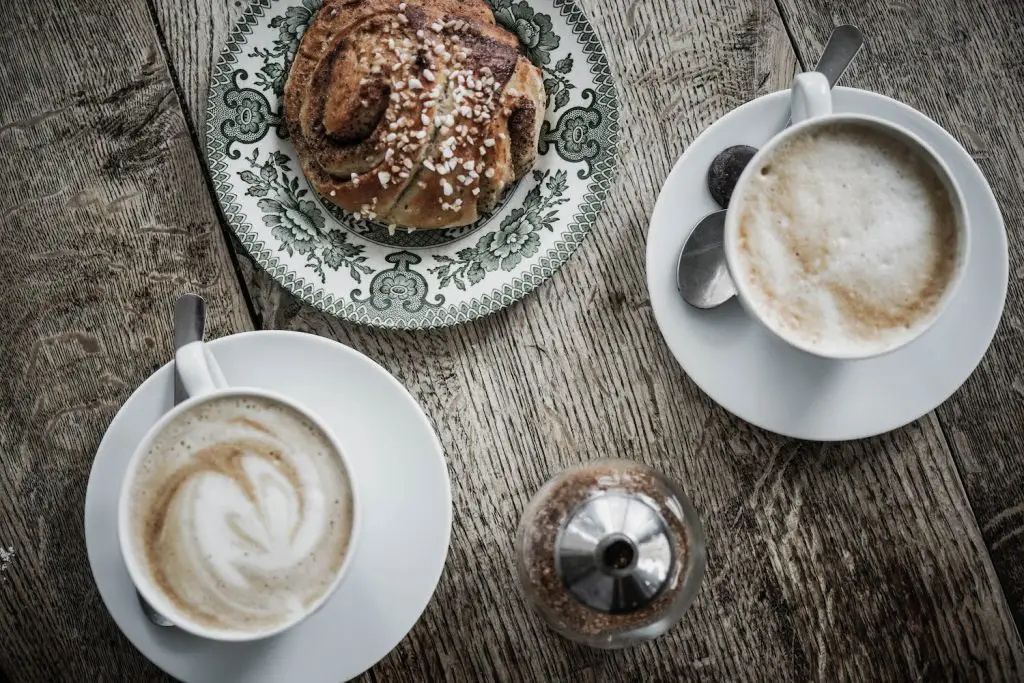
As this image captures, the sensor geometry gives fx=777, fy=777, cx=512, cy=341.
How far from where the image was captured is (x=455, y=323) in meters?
1.14

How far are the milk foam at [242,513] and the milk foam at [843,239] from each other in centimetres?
61

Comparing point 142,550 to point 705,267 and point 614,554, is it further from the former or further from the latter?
point 705,267

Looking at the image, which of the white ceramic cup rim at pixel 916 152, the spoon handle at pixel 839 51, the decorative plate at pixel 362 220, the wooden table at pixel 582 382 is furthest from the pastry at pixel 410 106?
the spoon handle at pixel 839 51

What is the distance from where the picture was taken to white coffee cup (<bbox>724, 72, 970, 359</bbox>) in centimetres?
98

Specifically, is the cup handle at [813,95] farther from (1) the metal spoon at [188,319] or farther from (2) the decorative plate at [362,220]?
(1) the metal spoon at [188,319]

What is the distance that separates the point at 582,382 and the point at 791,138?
0.49m

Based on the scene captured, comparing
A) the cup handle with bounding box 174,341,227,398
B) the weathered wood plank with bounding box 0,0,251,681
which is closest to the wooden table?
the weathered wood plank with bounding box 0,0,251,681

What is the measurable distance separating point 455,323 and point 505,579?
16.9 inches

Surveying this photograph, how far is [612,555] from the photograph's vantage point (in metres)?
1.09

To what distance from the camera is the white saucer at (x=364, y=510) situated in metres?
1.07

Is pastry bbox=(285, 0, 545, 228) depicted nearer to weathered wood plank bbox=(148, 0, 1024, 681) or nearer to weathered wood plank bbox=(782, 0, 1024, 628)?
weathered wood plank bbox=(148, 0, 1024, 681)

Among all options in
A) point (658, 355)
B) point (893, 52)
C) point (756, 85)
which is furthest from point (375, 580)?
point (893, 52)

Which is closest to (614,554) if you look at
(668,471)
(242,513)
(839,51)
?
(668,471)

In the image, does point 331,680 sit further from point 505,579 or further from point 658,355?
point 658,355
